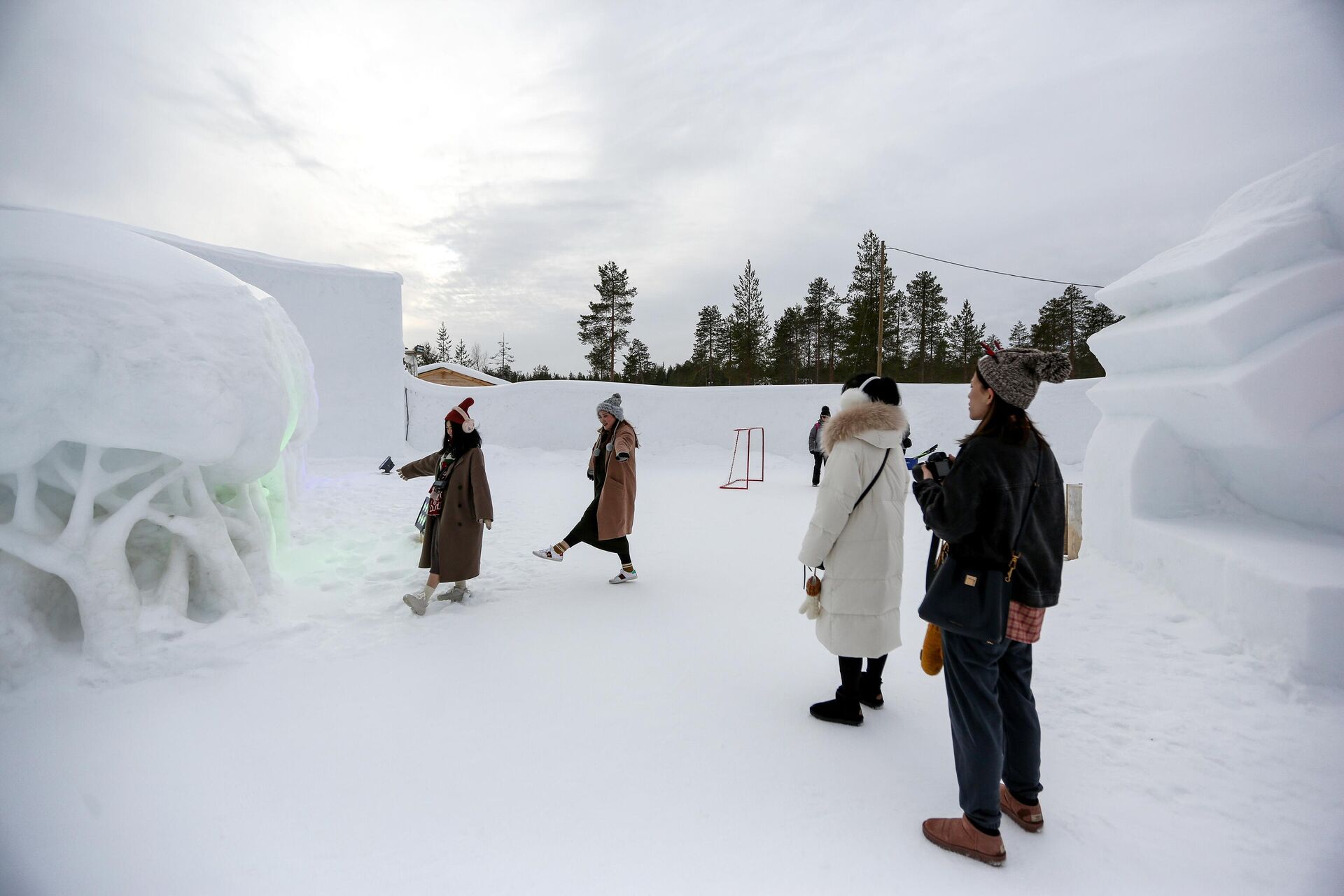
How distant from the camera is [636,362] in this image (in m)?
34.8

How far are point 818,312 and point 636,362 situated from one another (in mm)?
→ 11037

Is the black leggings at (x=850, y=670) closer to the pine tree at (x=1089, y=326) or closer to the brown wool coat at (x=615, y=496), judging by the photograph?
the brown wool coat at (x=615, y=496)

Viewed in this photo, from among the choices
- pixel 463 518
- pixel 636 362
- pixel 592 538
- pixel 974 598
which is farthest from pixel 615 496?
pixel 636 362

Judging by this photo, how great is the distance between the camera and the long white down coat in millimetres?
2699

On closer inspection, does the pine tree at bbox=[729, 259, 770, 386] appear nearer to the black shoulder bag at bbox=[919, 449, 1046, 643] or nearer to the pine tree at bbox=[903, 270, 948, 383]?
the pine tree at bbox=[903, 270, 948, 383]

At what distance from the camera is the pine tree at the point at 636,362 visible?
34.4m

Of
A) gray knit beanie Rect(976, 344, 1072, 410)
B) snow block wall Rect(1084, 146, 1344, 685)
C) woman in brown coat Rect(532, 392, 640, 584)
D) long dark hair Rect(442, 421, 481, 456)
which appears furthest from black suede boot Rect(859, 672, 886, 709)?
long dark hair Rect(442, 421, 481, 456)

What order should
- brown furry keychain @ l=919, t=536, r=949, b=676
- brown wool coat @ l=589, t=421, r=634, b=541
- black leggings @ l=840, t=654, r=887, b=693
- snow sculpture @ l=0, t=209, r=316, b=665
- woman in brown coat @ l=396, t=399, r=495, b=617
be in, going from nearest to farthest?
brown furry keychain @ l=919, t=536, r=949, b=676 < black leggings @ l=840, t=654, r=887, b=693 < snow sculpture @ l=0, t=209, r=316, b=665 < woman in brown coat @ l=396, t=399, r=495, b=617 < brown wool coat @ l=589, t=421, r=634, b=541

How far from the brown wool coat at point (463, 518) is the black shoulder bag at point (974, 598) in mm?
3241

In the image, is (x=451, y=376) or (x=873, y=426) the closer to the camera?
(x=873, y=426)

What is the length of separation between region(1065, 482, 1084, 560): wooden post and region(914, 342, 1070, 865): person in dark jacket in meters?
3.85

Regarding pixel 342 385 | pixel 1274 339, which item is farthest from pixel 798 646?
pixel 342 385

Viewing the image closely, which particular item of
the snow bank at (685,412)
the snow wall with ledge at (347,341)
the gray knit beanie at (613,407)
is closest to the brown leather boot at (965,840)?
the gray knit beanie at (613,407)

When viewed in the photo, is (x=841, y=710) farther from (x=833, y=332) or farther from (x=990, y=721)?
(x=833, y=332)
